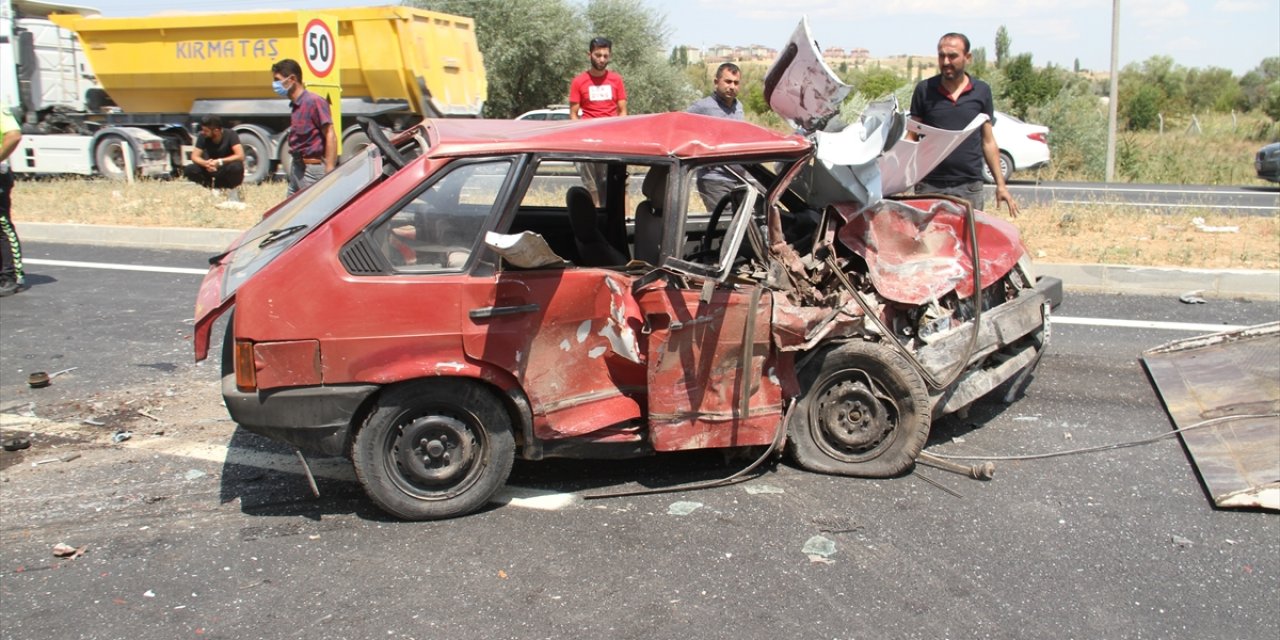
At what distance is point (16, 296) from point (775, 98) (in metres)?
6.96

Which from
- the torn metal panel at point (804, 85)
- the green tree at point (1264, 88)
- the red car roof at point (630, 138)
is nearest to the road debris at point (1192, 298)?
the torn metal panel at point (804, 85)

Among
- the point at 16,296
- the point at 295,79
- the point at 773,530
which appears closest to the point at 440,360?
the point at 773,530

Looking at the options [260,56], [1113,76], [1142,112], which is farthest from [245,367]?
[1142,112]

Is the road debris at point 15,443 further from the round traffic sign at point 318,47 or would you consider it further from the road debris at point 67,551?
the round traffic sign at point 318,47

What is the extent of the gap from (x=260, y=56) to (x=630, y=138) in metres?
16.5

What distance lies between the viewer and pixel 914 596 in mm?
3566

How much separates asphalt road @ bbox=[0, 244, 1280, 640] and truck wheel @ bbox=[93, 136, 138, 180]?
14.9m

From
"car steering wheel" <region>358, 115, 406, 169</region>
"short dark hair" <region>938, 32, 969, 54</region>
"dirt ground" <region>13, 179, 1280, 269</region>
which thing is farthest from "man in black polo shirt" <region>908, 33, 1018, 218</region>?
"car steering wheel" <region>358, 115, 406, 169</region>

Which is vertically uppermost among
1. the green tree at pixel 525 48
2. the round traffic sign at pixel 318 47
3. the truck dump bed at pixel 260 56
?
the green tree at pixel 525 48

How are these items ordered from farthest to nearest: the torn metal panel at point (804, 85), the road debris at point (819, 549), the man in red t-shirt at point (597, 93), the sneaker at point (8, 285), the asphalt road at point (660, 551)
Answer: the man in red t-shirt at point (597, 93) < the sneaker at point (8, 285) < the torn metal panel at point (804, 85) < the road debris at point (819, 549) < the asphalt road at point (660, 551)

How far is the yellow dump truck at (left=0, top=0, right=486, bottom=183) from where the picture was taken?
18.0m

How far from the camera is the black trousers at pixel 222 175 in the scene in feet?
42.8

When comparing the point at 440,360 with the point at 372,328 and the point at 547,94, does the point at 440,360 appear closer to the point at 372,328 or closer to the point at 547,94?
the point at 372,328

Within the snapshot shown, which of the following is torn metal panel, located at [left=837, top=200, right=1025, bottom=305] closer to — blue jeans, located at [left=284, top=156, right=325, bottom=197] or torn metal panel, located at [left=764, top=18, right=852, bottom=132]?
torn metal panel, located at [left=764, top=18, right=852, bottom=132]
